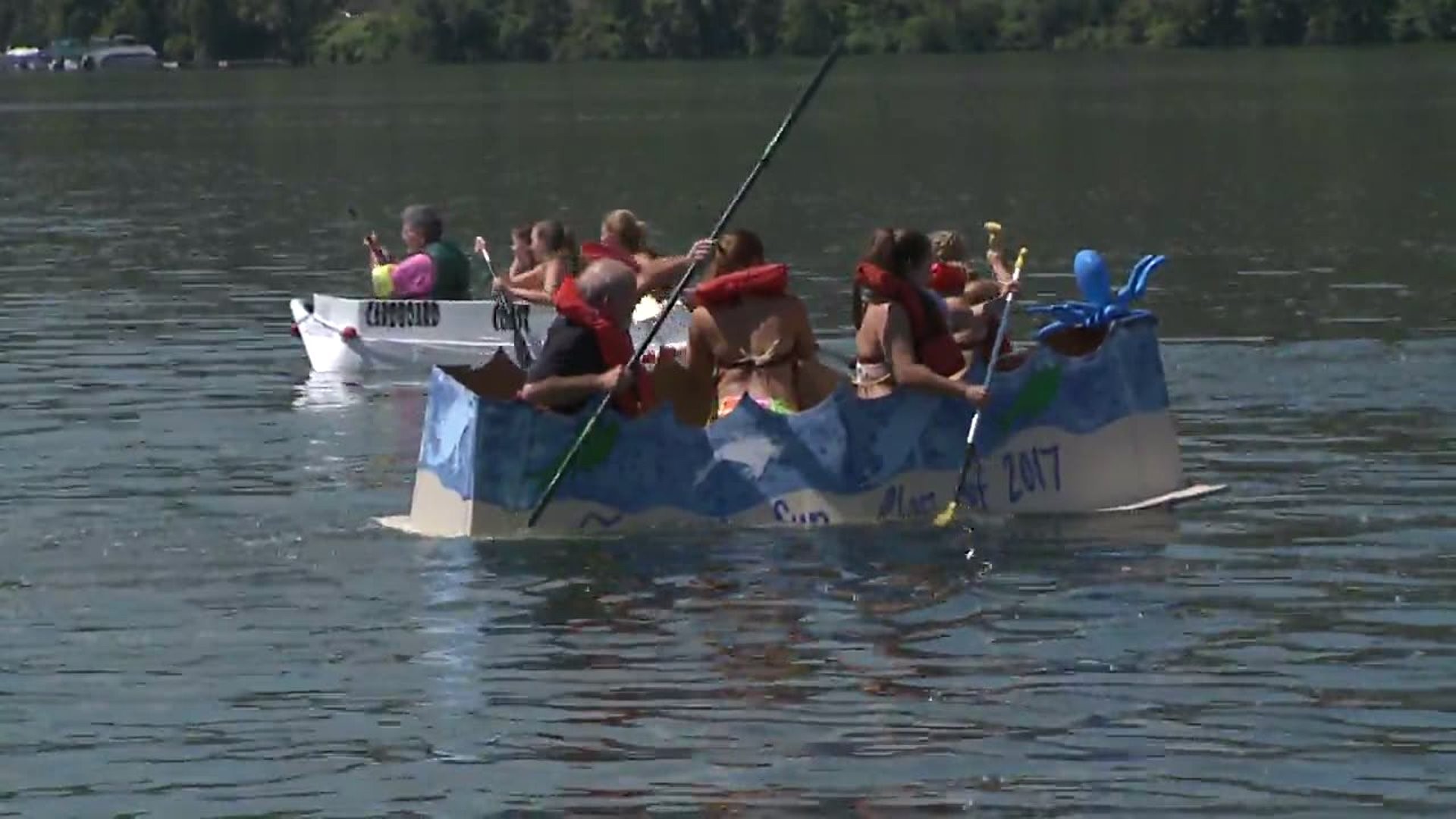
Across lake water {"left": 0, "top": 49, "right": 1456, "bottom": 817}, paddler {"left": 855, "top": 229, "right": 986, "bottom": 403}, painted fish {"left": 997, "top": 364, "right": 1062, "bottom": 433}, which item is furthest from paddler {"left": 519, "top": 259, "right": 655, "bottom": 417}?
painted fish {"left": 997, "top": 364, "right": 1062, "bottom": 433}

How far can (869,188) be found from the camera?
171ft

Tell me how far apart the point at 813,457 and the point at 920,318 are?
1005 millimetres

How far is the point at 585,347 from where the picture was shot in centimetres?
1667

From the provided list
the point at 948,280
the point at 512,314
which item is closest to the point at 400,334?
the point at 512,314

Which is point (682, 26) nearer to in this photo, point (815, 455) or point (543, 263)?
point (543, 263)

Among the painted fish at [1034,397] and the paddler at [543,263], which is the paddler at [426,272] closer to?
the paddler at [543,263]

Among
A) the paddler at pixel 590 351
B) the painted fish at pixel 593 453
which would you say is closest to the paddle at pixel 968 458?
the paddler at pixel 590 351

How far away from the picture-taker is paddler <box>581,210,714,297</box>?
19844 mm

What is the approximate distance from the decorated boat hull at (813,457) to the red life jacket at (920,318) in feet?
0.88

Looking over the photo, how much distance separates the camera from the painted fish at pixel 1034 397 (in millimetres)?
17359

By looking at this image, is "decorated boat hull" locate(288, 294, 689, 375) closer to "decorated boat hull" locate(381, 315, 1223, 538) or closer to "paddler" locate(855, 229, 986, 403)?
"decorated boat hull" locate(381, 315, 1223, 538)

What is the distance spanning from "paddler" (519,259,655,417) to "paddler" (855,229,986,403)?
1.27 m

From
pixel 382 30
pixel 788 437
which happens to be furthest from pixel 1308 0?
pixel 788 437

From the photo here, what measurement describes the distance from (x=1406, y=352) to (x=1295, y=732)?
12.6 meters
